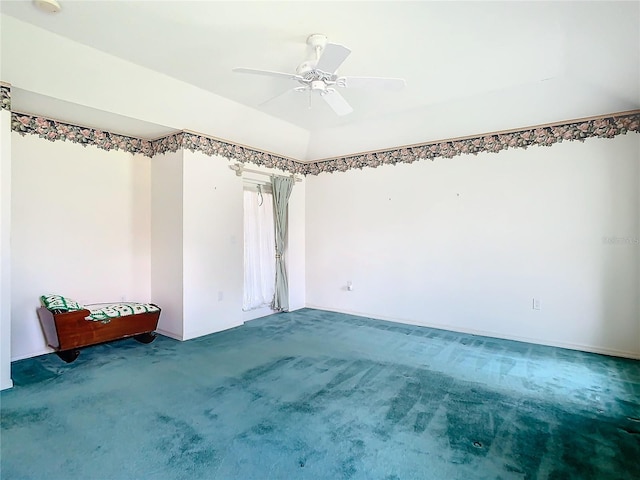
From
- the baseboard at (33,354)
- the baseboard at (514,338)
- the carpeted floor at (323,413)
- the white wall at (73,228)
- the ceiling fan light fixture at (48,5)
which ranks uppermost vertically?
the ceiling fan light fixture at (48,5)

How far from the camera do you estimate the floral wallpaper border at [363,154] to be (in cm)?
379

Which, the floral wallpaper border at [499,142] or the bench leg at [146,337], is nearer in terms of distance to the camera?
the floral wallpaper border at [499,142]

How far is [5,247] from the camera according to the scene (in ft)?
9.60

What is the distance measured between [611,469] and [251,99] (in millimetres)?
4338

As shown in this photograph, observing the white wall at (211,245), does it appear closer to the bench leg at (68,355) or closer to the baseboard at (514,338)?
the bench leg at (68,355)

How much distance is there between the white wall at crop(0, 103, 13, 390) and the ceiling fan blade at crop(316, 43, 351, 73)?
8.66ft

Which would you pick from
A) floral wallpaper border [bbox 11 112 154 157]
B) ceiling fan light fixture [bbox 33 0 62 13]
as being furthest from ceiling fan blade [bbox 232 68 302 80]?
floral wallpaper border [bbox 11 112 154 157]

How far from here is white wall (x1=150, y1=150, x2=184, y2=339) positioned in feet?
14.5

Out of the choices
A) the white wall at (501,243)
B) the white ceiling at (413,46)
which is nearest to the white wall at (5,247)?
the white ceiling at (413,46)

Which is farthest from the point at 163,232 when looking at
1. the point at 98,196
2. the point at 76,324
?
the point at 76,324

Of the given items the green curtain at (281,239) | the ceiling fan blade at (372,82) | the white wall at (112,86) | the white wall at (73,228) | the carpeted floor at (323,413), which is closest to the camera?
the carpeted floor at (323,413)

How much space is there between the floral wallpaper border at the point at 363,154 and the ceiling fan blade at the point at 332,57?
8.24 ft

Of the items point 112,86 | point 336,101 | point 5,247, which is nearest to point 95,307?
point 5,247

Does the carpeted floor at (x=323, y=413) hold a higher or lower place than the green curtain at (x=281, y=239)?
lower
